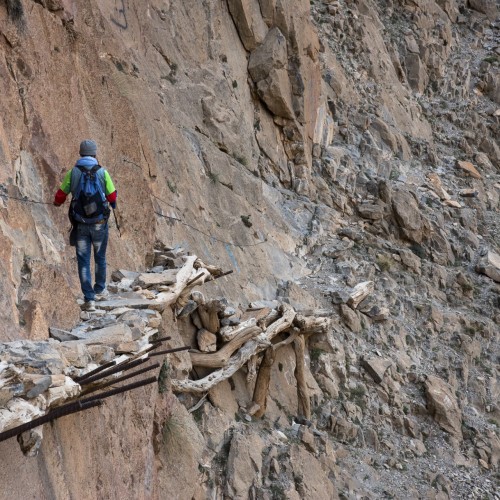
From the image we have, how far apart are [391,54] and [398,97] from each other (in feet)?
7.74

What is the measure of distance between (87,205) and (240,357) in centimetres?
572

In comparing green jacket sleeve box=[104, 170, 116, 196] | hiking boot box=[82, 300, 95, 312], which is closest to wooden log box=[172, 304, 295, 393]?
hiking boot box=[82, 300, 95, 312]

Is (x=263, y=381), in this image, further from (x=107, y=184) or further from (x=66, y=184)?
(x=66, y=184)

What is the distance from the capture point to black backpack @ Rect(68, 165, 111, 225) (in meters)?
7.34

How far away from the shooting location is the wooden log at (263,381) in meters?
13.6

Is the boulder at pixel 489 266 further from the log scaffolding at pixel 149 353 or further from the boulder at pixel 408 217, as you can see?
the log scaffolding at pixel 149 353

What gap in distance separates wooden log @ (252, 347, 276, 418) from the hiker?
6.31 metres

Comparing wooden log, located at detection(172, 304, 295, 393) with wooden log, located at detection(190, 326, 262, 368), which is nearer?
wooden log, located at detection(172, 304, 295, 393)

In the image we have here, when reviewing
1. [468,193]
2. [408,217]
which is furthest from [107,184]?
[468,193]

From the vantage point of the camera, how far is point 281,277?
1767 centimetres

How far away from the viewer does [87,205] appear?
24.4ft

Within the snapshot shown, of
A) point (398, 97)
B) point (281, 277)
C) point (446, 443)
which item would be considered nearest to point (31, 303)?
point (281, 277)

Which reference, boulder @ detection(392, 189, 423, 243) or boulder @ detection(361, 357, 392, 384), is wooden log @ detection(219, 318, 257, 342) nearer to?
boulder @ detection(361, 357, 392, 384)

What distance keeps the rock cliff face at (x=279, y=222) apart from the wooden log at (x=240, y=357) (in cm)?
22
